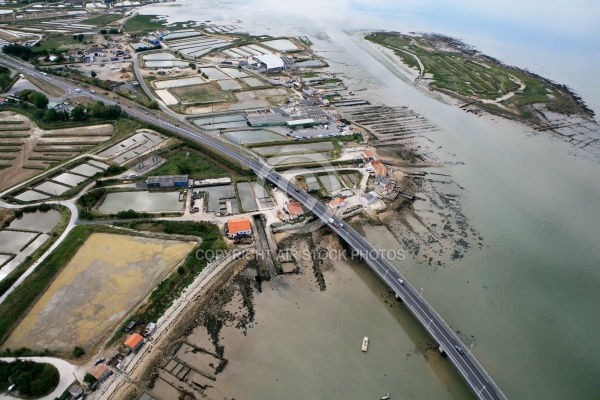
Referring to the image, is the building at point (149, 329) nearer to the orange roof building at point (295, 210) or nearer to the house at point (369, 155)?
the orange roof building at point (295, 210)

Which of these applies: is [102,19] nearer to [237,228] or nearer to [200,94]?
[200,94]

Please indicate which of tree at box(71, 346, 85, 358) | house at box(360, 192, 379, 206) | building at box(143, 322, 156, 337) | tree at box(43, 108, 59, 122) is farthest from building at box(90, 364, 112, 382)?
tree at box(43, 108, 59, 122)

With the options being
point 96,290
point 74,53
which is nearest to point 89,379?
point 96,290

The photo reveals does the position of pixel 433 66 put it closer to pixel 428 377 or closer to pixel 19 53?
pixel 428 377

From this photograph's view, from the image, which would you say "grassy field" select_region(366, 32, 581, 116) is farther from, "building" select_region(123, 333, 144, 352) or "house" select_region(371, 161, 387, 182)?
"building" select_region(123, 333, 144, 352)

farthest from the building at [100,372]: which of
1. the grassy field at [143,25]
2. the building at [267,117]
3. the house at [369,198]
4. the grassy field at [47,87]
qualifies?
the grassy field at [143,25]

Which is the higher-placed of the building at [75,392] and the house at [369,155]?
the house at [369,155]
